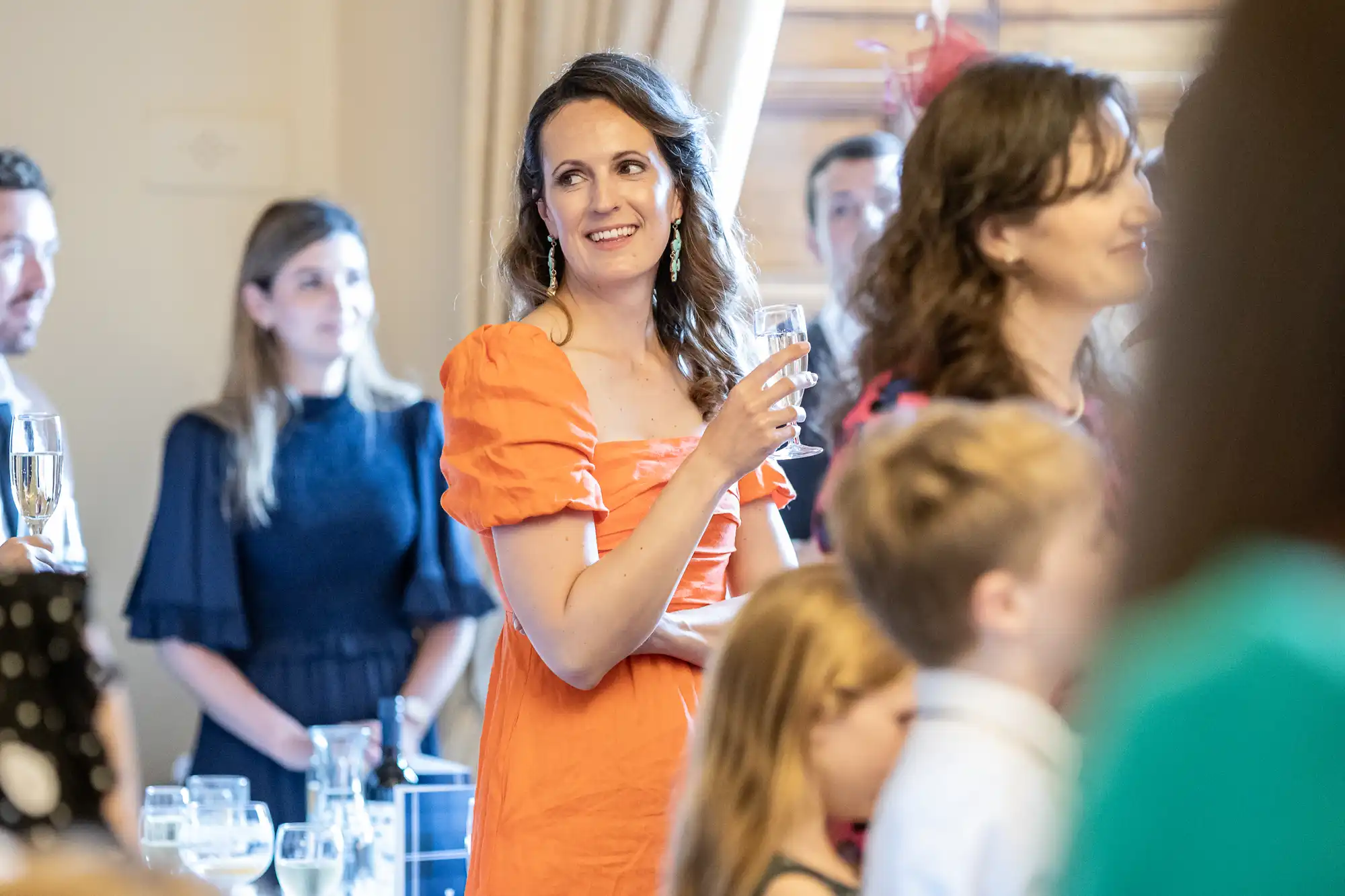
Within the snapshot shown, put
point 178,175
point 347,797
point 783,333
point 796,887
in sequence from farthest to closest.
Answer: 1. point 178,175
2. point 347,797
3. point 783,333
4. point 796,887

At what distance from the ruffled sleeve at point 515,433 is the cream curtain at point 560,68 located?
1.65 metres

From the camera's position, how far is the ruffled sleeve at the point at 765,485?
2.04m

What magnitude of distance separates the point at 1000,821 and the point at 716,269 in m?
1.11

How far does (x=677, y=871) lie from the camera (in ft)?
4.60

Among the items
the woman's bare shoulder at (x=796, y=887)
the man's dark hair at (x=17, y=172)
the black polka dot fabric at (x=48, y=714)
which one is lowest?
the woman's bare shoulder at (x=796, y=887)

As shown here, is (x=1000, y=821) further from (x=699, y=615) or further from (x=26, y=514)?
(x=26, y=514)

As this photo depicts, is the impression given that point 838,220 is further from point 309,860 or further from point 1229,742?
point 1229,742

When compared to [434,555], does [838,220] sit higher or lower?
higher

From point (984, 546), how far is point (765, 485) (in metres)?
0.85

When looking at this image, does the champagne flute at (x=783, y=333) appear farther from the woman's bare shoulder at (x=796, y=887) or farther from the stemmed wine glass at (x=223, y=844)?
the stemmed wine glass at (x=223, y=844)

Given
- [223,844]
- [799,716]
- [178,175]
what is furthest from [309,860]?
[178,175]

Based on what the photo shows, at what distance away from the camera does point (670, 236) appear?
2.09 m

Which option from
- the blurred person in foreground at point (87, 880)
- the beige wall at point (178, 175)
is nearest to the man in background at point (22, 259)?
the beige wall at point (178, 175)

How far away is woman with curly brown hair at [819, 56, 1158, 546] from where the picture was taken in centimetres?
164
